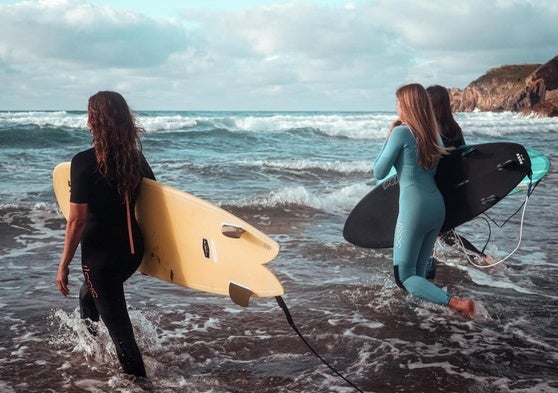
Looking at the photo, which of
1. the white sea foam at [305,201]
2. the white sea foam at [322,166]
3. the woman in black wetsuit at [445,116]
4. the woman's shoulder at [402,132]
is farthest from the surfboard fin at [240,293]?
the white sea foam at [322,166]

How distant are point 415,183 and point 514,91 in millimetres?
66298

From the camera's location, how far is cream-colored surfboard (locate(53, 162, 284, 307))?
10.4 feet

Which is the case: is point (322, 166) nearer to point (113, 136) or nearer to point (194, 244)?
point (194, 244)

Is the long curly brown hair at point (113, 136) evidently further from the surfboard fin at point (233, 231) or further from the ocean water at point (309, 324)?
the surfboard fin at point (233, 231)

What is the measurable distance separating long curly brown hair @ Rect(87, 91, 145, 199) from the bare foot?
2.25 meters

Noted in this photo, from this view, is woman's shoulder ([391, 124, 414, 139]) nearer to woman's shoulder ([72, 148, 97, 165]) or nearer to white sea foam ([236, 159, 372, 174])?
woman's shoulder ([72, 148, 97, 165])

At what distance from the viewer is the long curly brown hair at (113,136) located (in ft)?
9.69

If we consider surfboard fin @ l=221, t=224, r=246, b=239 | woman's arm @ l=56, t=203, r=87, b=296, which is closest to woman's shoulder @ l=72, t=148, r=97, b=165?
woman's arm @ l=56, t=203, r=87, b=296

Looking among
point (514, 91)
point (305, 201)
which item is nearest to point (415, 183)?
point (305, 201)

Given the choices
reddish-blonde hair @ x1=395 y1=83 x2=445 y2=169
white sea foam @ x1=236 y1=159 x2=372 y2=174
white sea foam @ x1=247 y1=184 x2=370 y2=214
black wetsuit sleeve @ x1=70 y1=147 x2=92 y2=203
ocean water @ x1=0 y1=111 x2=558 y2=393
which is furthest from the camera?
white sea foam @ x1=236 y1=159 x2=372 y2=174

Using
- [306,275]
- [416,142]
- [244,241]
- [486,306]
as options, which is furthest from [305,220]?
[244,241]

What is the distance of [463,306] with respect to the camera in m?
3.88

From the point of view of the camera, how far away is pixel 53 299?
4.85 metres

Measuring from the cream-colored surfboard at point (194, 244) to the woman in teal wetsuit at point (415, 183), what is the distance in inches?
48.3
